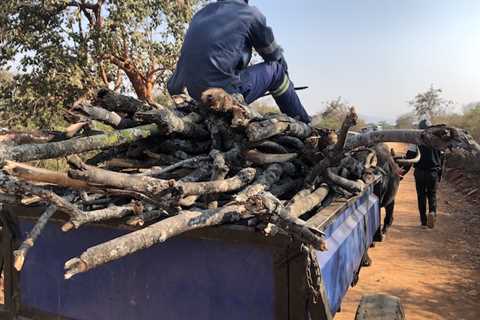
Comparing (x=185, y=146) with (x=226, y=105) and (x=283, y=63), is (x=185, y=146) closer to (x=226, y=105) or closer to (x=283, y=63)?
(x=226, y=105)

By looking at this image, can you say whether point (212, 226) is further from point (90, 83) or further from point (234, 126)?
point (90, 83)

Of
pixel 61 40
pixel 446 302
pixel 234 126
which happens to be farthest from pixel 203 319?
pixel 61 40

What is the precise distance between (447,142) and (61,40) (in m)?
10.8

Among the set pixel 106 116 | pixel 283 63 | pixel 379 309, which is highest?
pixel 283 63

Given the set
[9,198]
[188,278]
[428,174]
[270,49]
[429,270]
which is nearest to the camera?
[188,278]

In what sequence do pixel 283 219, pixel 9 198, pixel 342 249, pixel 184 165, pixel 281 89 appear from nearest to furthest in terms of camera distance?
pixel 283 219 → pixel 9 198 → pixel 184 165 → pixel 342 249 → pixel 281 89

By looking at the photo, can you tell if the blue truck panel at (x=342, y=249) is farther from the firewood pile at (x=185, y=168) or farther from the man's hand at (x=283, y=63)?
the man's hand at (x=283, y=63)

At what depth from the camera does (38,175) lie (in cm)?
139

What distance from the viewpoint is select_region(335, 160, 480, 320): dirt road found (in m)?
5.21

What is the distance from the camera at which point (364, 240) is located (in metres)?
3.52

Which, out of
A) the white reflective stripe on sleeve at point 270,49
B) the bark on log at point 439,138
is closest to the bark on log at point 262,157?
the bark on log at point 439,138

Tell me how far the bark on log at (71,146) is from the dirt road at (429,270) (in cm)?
347

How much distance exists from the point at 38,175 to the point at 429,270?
20.4 feet

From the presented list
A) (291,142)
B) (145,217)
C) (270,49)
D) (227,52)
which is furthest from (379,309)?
(270,49)
